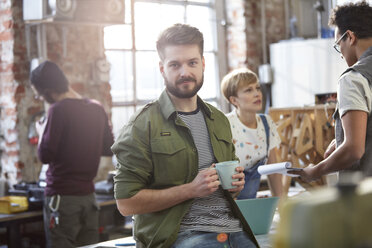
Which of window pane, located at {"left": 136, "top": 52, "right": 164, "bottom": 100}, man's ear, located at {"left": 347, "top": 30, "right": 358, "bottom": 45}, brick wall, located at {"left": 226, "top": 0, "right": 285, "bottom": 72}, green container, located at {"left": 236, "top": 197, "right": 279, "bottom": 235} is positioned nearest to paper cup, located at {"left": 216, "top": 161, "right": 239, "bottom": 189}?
green container, located at {"left": 236, "top": 197, "right": 279, "bottom": 235}

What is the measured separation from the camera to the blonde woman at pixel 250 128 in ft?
10.8

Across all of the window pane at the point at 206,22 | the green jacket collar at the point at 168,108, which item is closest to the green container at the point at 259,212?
the green jacket collar at the point at 168,108

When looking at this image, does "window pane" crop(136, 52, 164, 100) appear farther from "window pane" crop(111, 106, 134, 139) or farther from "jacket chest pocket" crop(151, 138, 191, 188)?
"jacket chest pocket" crop(151, 138, 191, 188)

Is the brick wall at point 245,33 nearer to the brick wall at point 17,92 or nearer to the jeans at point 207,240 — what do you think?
Result: the brick wall at point 17,92

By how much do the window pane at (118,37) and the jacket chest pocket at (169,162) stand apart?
11.5 feet

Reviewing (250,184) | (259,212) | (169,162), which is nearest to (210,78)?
(250,184)

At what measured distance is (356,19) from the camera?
2.41m

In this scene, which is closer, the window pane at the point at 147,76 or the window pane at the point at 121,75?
the window pane at the point at 121,75

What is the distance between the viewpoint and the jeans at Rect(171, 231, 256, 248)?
1960 millimetres

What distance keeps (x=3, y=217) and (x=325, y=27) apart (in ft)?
14.4

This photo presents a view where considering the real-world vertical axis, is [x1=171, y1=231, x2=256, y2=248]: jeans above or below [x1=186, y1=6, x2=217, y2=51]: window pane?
below

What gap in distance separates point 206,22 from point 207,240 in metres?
4.86

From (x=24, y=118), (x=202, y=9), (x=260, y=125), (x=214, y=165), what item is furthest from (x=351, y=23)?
(x=202, y=9)

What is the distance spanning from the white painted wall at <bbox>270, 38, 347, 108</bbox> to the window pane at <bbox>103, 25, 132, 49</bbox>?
1.81 metres
